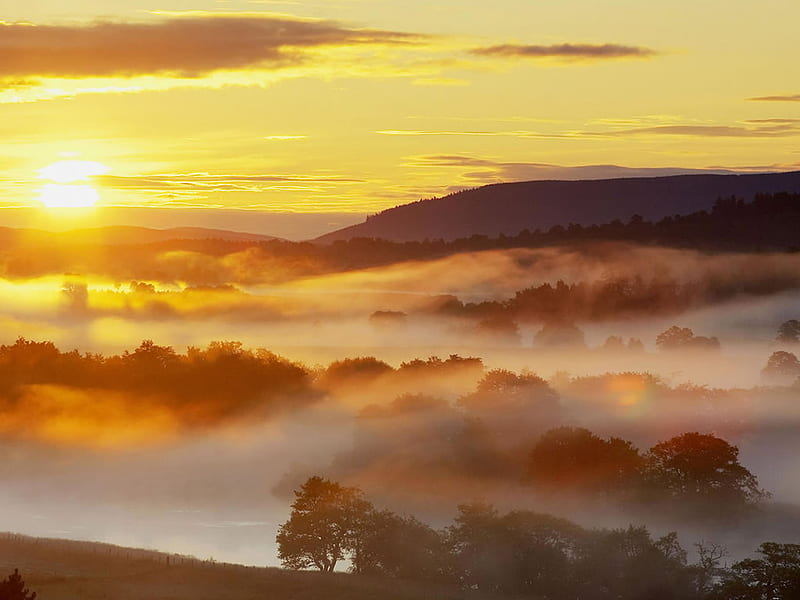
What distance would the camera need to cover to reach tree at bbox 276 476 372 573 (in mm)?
103938

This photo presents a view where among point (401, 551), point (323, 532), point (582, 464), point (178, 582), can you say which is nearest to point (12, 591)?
point (178, 582)

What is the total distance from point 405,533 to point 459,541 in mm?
4309

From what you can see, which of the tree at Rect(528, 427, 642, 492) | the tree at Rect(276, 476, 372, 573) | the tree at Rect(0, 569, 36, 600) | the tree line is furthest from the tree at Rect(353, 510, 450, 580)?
the tree at Rect(528, 427, 642, 492)

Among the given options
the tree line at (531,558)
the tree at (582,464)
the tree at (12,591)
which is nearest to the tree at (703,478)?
the tree at (582,464)

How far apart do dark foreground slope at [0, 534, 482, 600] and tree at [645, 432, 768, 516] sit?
37.1m

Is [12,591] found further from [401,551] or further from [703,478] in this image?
[703,478]

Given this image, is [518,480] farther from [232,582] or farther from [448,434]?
[232,582]

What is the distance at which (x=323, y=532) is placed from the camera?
105000mm

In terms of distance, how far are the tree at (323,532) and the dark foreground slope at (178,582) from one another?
6.28m

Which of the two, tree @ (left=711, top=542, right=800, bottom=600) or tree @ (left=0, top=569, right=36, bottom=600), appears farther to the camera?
tree @ (left=711, top=542, right=800, bottom=600)

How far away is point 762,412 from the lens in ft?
620

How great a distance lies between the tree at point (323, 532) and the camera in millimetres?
103938

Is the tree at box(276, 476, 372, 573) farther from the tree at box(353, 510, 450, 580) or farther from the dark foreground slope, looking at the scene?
the dark foreground slope

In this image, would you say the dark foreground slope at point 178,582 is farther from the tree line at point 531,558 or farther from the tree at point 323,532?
the tree at point 323,532
